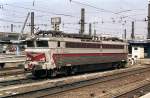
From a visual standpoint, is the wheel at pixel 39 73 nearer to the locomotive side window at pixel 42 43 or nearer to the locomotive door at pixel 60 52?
the locomotive door at pixel 60 52

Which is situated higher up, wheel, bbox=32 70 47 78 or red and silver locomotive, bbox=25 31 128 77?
red and silver locomotive, bbox=25 31 128 77

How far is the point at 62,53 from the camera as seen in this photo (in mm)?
27188

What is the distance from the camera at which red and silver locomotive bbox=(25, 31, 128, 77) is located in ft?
85.8

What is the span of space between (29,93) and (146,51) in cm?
6413

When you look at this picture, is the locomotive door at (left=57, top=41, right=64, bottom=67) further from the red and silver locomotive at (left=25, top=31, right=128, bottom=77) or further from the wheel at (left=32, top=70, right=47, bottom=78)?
the wheel at (left=32, top=70, right=47, bottom=78)

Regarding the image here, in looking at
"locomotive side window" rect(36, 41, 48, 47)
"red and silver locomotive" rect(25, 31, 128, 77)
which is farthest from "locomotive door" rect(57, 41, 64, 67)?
"locomotive side window" rect(36, 41, 48, 47)

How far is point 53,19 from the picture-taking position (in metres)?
45.9

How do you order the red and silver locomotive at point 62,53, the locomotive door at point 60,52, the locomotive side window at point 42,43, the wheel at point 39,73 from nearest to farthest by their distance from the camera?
the red and silver locomotive at point 62,53 → the locomotive side window at point 42,43 → the locomotive door at point 60,52 → the wheel at point 39,73

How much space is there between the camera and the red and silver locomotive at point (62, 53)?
2614 cm

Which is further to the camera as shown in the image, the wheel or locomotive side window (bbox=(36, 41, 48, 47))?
the wheel

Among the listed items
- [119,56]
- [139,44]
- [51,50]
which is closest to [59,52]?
[51,50]

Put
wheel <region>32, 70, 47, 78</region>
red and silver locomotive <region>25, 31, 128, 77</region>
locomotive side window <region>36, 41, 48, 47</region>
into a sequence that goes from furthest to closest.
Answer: wheel <region>32, 70, 47, 78</region>
locomotive side window <region>36, 41, 48, 47</region>
red and silver locomotive <region>25, 31, 128, 77</region>

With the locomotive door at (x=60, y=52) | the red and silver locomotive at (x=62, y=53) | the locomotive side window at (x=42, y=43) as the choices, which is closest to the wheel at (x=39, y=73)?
the red and silver locomotive at (x=62, y=53)

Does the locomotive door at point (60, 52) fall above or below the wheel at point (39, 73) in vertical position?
above
